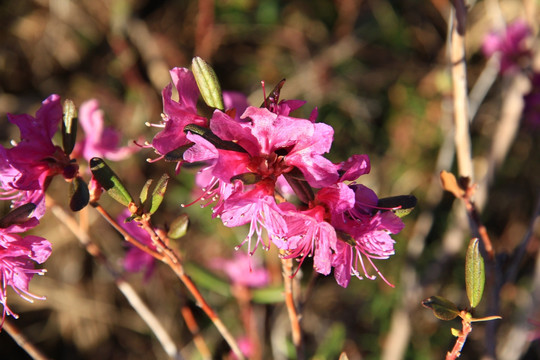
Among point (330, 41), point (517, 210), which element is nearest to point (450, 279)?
point (517, 210)

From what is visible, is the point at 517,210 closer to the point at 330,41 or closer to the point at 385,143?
the point at 385,143

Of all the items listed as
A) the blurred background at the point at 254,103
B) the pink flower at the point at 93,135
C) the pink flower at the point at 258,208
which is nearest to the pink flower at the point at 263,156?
the pink flower at the point at 258,208

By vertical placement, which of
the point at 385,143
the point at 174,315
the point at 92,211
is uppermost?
the point at 385,143

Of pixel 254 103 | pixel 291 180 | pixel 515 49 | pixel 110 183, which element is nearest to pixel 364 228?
pixel 291 180

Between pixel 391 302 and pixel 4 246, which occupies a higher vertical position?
pixel 4 246

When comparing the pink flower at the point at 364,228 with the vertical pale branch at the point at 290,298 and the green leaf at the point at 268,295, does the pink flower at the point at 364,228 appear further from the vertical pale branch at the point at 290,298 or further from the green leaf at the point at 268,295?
the green leaf at the point at 268,295

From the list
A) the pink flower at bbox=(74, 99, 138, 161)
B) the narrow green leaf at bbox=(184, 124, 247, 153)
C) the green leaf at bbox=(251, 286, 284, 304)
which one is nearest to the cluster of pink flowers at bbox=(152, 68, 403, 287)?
the narrow green leaf at bbox=(184, 124, 247, 153)

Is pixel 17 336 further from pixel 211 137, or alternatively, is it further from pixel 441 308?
pixel 441 308

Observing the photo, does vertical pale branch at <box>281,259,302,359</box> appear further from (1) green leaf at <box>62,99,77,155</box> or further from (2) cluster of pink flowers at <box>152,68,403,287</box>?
(1) green leaf at <box>62,99,77,155</box>
